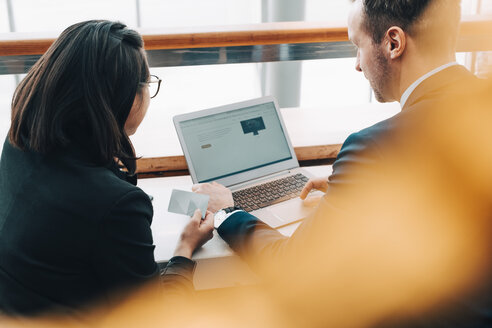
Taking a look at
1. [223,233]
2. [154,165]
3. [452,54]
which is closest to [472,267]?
[452,54]

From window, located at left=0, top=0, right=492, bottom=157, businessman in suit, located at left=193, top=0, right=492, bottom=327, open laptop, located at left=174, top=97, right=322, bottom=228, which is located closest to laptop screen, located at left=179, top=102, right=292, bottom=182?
open laptop, located at left=174, top=97, right=322, bottom=228

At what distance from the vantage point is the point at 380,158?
780 mm

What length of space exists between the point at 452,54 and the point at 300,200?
1.95 feet

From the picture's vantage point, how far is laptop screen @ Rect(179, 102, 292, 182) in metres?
1.39

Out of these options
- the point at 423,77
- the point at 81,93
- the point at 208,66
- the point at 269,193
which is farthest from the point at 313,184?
the point at 208,66

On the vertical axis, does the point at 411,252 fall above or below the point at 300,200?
above

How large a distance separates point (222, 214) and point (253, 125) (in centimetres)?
37

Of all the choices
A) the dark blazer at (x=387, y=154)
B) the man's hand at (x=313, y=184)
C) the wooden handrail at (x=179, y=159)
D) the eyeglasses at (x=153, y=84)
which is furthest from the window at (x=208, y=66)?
the dark blazer at (x=387, y=154)

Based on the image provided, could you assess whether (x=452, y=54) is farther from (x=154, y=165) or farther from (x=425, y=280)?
(x=154, y=165)

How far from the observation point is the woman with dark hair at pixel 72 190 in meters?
0.77

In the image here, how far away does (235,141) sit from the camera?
4.70ft

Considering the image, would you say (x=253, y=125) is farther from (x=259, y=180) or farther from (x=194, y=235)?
(x=194, y=235)

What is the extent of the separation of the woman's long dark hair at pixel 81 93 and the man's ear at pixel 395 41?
1.78 ft

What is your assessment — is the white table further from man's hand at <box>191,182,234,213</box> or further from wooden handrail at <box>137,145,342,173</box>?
wooden handrail at <box>137,145,342,173</box>
